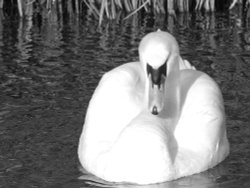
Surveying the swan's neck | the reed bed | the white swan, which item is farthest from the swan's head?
the reed bed

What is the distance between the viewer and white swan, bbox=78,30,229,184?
7.71m

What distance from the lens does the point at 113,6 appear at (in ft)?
49.9

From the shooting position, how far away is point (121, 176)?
304 inches

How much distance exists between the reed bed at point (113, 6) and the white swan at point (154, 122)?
6520 mm

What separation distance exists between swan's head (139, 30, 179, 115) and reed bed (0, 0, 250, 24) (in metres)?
7.17

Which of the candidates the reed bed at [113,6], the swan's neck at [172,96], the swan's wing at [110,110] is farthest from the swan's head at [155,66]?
the reed bed at [113,6]

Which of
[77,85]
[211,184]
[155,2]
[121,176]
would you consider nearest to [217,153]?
[211,184]

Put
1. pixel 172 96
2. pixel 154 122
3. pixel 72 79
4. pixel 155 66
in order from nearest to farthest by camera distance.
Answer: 1. pixel 155 66
2. pixel 154 122
3. pixel 172 96
4. pixel 72 79

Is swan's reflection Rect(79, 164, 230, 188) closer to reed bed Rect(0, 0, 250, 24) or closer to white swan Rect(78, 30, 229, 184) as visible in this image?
white swan Rect(78, 30, 229, 184)

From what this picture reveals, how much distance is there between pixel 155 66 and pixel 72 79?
366 centimetres

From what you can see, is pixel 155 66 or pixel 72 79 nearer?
pixel 155 66

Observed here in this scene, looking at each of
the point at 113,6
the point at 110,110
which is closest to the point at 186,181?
the point at 110,110

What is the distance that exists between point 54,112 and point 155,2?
6268 mm

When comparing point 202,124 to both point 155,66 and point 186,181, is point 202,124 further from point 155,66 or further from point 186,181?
point 155,66
